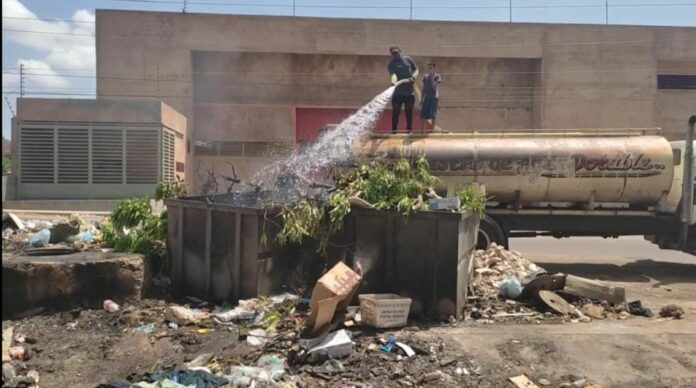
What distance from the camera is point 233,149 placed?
85.8ft

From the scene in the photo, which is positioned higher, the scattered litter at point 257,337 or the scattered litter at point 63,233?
the scattered litter at point 63,233

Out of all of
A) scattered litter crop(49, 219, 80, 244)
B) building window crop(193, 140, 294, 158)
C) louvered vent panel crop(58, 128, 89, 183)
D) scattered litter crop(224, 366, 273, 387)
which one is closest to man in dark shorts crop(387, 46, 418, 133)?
scattered litter crop(49, 219, 80, 244)

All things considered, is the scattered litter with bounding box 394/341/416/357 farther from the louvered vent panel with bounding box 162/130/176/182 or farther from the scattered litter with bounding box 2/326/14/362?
the louvered vent panel with bounding box 162/130/176/182

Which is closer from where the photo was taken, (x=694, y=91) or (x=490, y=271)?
(x=490, y=271)

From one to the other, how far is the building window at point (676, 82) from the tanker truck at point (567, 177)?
20.4 metres

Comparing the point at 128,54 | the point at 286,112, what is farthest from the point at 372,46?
the point at 128,54

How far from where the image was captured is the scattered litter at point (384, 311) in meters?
5.47

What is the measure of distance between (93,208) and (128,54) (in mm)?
10379

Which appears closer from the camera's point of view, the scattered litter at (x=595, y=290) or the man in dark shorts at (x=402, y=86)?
the scattered litter at (x=595, y=290)

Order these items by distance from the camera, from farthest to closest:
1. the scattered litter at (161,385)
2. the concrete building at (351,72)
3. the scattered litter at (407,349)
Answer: the concrete building at (351,72) < the scattered litter at (407,349) < the scattered litter at (161,385)

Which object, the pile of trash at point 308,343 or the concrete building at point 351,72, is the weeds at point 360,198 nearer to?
the pile of trash at point 308,343

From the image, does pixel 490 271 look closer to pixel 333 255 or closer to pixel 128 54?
pixel 333 255

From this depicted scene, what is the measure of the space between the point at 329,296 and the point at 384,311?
0.59 meters

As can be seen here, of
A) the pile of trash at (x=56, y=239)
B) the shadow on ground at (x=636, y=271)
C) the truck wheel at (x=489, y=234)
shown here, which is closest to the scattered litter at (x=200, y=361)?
the pile of trash at (x=56, y=239)
